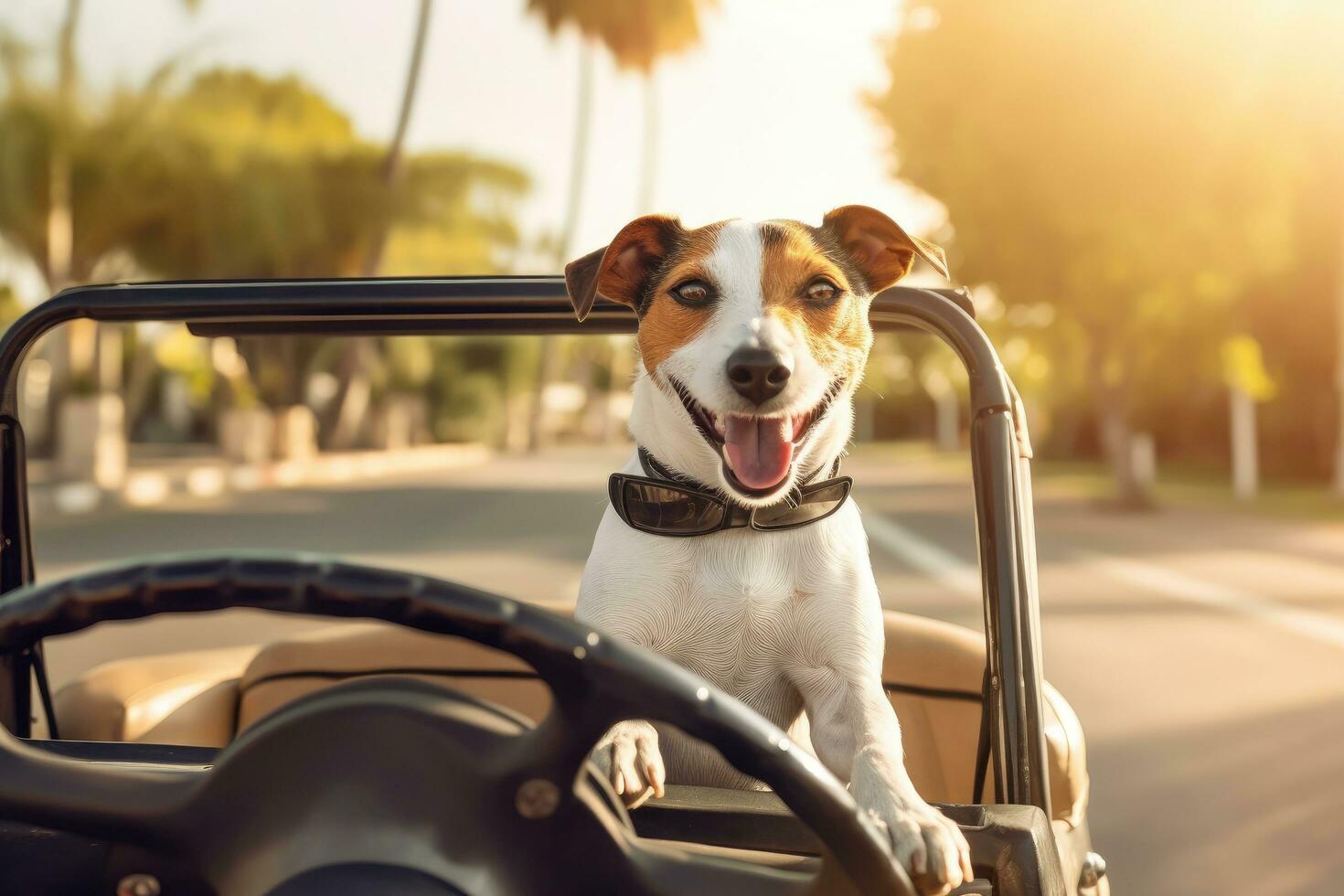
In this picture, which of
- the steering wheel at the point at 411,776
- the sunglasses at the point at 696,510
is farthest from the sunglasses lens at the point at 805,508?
the steering wheel at the point at 411,776

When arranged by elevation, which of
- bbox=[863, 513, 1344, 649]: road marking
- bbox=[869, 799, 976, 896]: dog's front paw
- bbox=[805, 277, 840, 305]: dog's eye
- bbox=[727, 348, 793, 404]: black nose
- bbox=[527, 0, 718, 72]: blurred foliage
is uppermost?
bbox=[527, 0, 718, 72]: blurred foliage

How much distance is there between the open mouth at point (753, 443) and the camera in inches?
84.6

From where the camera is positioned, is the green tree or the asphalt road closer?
the asphalt road

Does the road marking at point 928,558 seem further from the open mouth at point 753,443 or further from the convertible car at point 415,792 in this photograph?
the convertible car at point 415,792

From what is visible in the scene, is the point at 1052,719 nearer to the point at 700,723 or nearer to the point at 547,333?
the point at 547,333

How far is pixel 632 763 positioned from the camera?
1.80 m

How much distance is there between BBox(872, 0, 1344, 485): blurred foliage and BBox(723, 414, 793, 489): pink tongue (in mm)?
20000

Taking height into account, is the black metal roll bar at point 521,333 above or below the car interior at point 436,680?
above

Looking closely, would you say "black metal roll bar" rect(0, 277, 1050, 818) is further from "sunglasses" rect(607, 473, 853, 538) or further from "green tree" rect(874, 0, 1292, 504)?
"green tree" rect(874, 0, 1292, 504)

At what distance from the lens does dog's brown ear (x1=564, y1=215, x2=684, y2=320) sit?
2277 mm

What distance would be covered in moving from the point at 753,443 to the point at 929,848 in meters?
0.81

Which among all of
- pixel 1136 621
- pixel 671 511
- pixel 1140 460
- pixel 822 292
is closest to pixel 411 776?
pixel 671 511

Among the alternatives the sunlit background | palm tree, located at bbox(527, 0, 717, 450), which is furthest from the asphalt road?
palm tree, located at bbox(527, 0, 717, 450)

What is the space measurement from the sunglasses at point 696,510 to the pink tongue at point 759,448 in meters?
0.07
